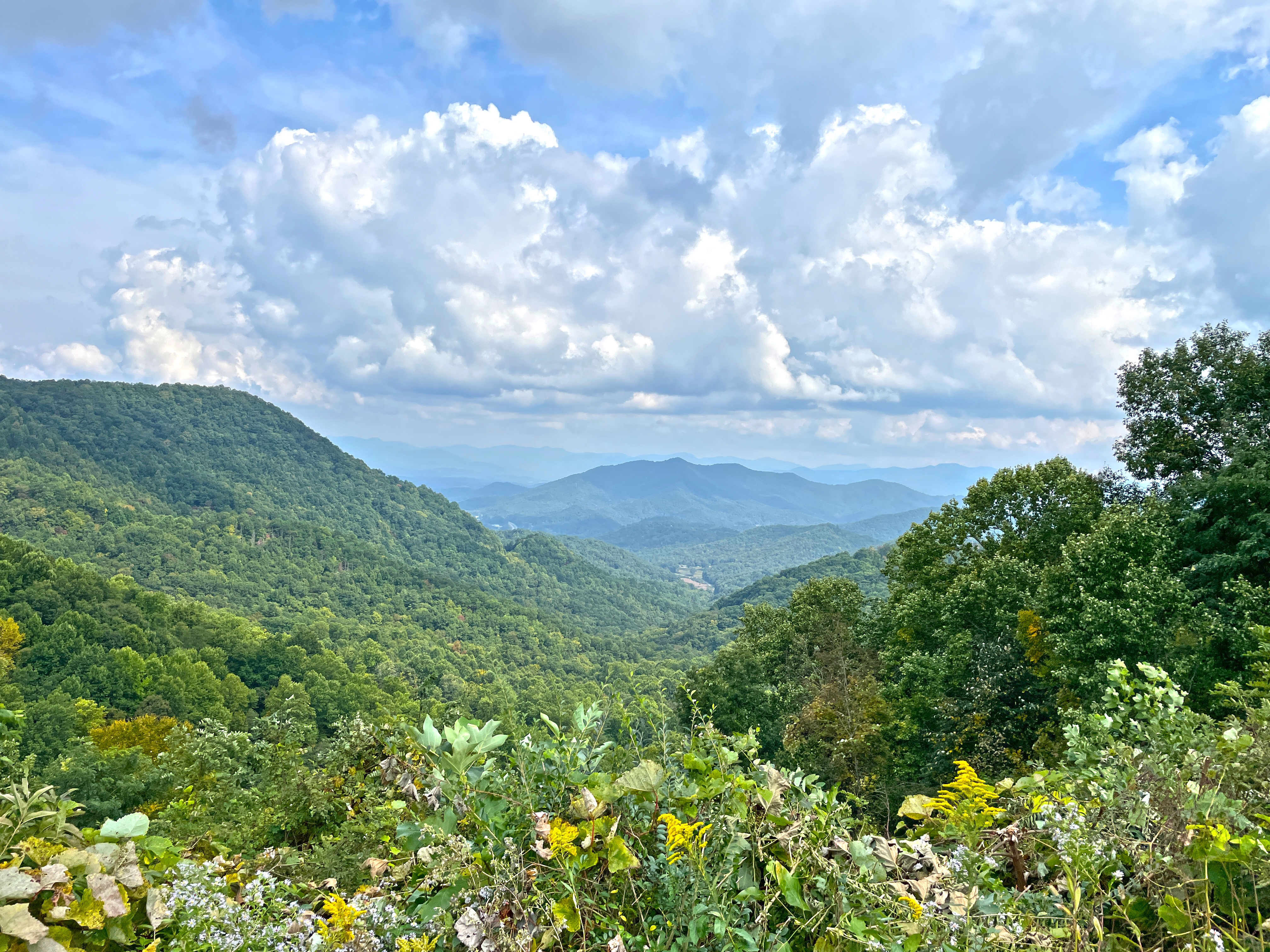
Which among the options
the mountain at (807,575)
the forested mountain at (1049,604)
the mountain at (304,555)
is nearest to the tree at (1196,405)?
the forested mountain at (1049,604)

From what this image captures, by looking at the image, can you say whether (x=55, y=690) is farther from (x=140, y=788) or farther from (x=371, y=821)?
(x=371, y=821)

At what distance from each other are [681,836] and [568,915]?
0.37 m

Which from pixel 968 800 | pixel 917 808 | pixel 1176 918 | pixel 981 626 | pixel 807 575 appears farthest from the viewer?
pixel 807 575

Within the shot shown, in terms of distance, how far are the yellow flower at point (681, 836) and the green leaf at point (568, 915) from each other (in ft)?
0.88

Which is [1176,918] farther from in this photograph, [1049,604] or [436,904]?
[1049,604]

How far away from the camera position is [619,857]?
1.68 metres

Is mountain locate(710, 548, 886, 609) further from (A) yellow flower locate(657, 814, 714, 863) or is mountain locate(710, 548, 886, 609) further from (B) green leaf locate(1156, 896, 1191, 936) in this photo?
(A) yellow flower locate(657, 814, 714, 863)

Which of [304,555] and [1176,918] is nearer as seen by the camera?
[1176,918]

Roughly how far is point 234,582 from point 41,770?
90.6 m

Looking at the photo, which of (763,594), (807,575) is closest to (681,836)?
(807,575)

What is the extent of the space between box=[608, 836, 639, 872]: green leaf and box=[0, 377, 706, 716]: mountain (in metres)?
30.9

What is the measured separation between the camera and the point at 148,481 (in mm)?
148500

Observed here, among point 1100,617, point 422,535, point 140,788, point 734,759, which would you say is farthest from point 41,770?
point 422,535

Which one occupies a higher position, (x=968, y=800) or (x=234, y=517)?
(x=968, y=800)
